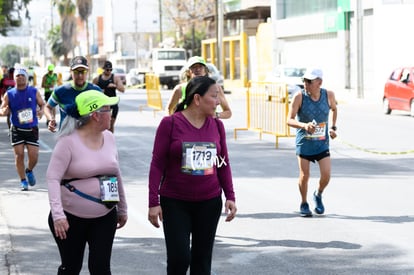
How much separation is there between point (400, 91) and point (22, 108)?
16.8 m

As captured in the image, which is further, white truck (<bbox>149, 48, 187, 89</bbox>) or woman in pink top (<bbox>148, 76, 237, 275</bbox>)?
white truck (<bbox>149, 48, 187, 89</bbox>)

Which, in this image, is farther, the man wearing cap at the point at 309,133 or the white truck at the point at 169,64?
the white truck at the point at 169,64

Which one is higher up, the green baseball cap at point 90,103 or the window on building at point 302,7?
the window on building at point 302,7

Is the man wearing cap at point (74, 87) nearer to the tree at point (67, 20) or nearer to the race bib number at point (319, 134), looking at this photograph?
the race bib number at point (319, 134)

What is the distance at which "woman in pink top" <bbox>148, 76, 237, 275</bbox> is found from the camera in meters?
6.31

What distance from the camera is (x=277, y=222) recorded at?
34.8 ft

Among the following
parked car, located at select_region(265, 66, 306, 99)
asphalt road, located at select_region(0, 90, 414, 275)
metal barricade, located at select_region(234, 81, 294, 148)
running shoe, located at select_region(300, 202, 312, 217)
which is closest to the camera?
asphalt road, located at select_region(0, 90, 414, 275)

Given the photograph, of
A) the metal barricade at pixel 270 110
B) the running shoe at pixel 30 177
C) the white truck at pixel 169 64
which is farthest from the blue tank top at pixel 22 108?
the white truck at pixel 169 64

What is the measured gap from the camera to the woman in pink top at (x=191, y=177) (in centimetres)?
631

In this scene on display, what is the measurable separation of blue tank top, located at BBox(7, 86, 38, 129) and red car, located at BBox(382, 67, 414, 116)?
16.0 meters

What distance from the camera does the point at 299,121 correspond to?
10.9 m

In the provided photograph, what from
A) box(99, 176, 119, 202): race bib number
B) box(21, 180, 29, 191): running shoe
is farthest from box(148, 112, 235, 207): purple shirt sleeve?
box(21, 180, 29, 191): running shoe

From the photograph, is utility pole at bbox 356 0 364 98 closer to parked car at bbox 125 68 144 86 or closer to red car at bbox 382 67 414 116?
red car at bbox 382 67 414 116

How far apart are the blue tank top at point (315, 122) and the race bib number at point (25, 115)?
420 cm
